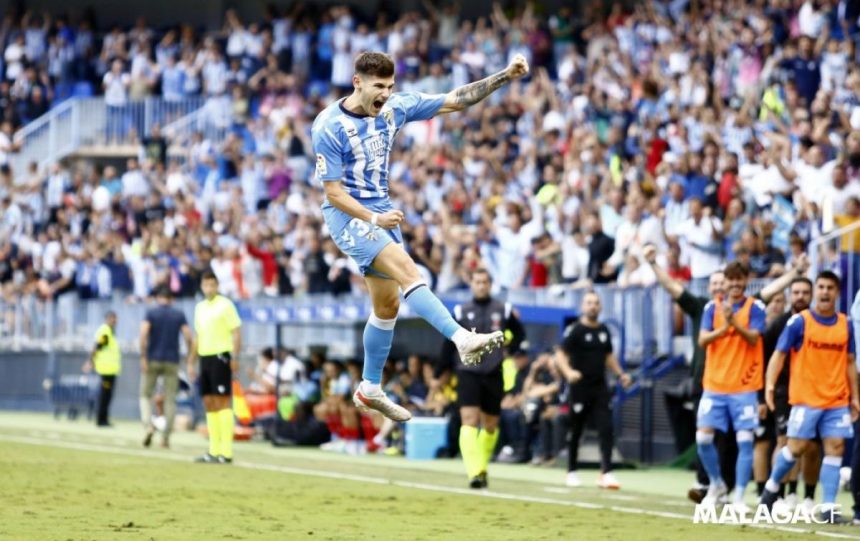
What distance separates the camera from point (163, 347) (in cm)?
2327

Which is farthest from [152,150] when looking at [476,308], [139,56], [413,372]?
[476,308]

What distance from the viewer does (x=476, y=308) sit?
17594 millimetres

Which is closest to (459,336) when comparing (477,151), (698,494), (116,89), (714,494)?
(714,494)

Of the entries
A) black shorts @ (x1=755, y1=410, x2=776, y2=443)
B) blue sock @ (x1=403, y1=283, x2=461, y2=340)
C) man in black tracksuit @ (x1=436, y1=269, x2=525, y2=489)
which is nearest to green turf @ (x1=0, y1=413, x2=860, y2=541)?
man in black tracksuit @ (x1=436, y1=269, x2=525, y2=489)

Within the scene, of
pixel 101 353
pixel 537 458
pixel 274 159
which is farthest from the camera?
pixel 274 159

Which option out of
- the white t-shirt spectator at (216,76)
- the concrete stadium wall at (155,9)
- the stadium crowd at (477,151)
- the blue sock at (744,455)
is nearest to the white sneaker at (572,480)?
the stadium crowd at (477,151)

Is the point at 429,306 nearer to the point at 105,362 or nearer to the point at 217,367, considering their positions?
the point at 217,367

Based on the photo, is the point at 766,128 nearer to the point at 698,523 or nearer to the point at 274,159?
the point at 698,523

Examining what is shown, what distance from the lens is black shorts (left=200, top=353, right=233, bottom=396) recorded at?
19.5 metres

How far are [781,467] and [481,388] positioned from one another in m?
4.29

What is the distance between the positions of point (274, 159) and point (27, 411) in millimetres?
7332

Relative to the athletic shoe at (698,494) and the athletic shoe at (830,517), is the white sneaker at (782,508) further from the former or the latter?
the athletic shoe at (698,494)

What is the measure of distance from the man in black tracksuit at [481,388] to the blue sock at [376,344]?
495 cm

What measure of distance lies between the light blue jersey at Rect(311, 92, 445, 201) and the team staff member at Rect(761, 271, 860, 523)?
13.2ft
